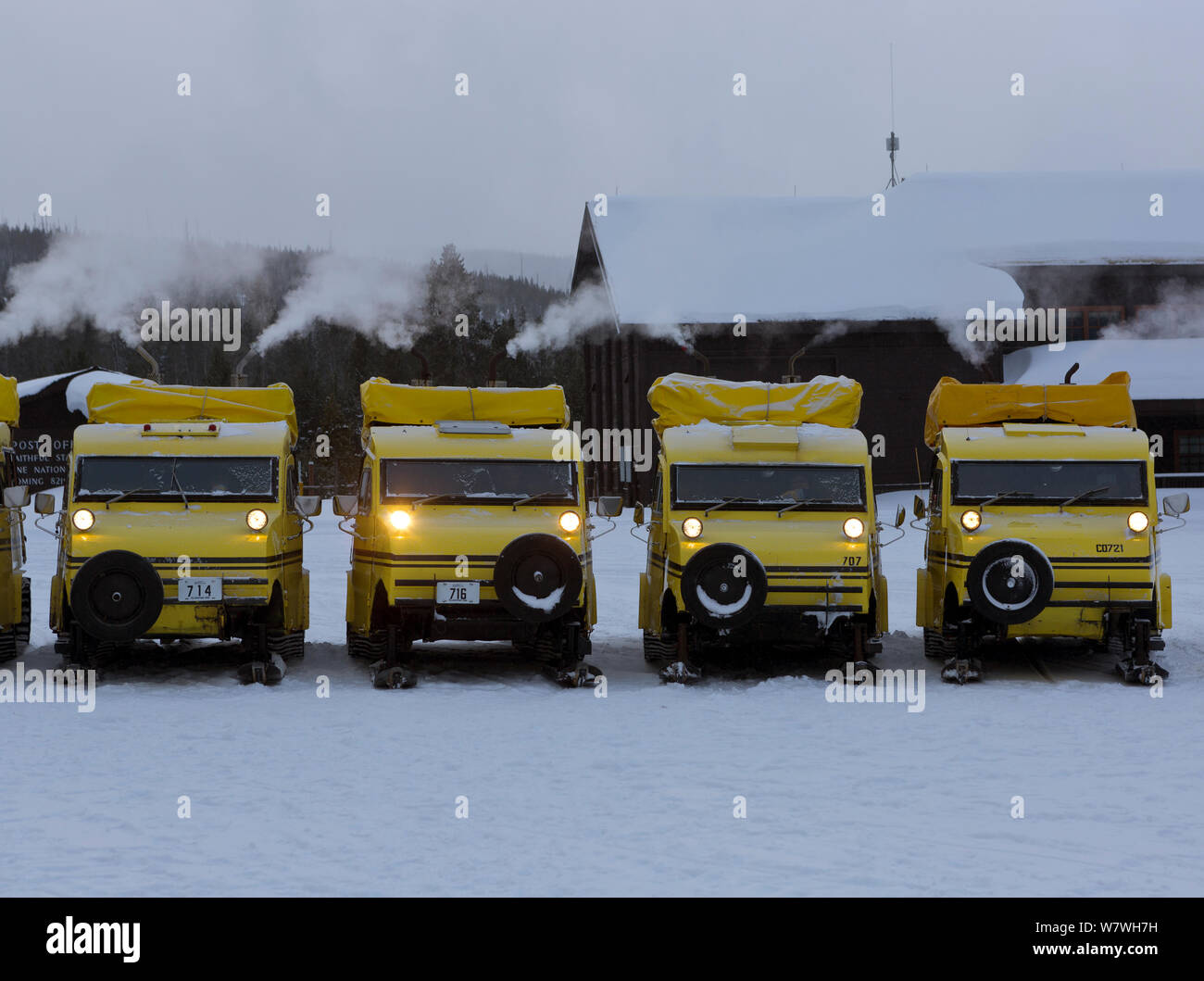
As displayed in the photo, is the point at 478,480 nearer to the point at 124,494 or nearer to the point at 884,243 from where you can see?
the point at 124,494

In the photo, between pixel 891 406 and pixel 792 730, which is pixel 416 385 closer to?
pixel 792 730

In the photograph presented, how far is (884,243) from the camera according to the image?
43.1 meters

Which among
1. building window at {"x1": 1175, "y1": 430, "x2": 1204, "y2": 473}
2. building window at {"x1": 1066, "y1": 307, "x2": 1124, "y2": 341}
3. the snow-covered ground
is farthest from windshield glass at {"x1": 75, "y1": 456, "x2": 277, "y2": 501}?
building window at {"x1": 1066, "y1": 307, "x2": 1124, "y2": 341}

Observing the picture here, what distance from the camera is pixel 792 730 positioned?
10703 millimetres

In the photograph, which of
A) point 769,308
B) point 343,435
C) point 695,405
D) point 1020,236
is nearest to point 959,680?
point 695,405

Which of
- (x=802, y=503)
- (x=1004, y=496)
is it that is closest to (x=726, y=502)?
(x=802, y=503)

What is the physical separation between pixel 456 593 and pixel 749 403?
396 cm

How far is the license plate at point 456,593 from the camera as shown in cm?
1286

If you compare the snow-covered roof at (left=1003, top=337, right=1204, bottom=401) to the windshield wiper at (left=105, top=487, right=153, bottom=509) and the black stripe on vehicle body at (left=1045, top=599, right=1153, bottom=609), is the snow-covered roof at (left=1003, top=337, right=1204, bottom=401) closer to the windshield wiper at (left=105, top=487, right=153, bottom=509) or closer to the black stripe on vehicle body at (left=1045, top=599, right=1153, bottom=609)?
the black stripe on vehicle body at (left=1045, top=599, right=1153, bottom=609)

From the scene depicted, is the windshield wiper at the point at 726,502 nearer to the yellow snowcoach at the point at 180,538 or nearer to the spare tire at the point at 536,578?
the spare tire at the point at 536,578

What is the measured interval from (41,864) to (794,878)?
139 inches

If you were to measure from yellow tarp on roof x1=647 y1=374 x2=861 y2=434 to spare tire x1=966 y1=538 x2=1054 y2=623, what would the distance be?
268cm

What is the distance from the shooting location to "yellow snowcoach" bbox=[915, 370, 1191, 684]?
12.9 meters

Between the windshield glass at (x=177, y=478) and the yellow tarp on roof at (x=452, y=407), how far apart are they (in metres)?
1.33
